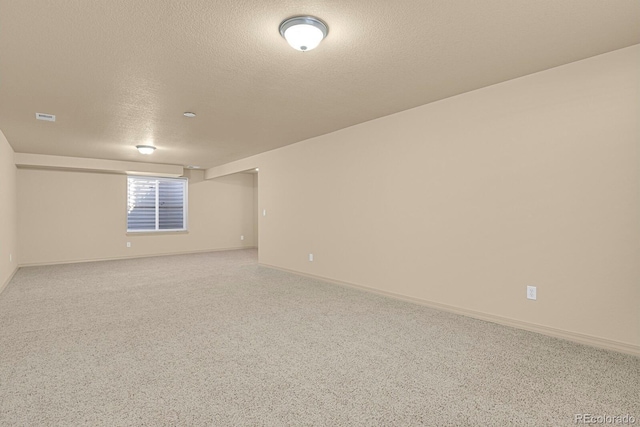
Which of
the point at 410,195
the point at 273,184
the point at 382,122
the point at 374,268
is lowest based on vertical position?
the point at 374,268

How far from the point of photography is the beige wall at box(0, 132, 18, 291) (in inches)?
184

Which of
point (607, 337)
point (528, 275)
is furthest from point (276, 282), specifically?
point (607, 337)

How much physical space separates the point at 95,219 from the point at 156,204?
1395 millimetres

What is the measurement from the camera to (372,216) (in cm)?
434

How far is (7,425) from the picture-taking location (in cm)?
165

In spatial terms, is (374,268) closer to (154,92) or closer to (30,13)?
(154,92)

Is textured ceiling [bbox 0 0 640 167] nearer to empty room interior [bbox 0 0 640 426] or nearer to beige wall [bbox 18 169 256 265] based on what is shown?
empty room interior [bbox 0 0 640 426]

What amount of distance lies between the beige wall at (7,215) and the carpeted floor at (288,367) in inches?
51.1

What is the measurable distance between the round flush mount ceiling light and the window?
23.9ft

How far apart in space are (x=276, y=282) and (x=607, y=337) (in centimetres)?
381

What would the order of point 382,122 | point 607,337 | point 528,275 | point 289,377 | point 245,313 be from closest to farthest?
point 289,377 < point 607,337 < point 528,275 < point 245,313 < point 382,122

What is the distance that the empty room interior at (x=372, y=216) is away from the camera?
6.35ft

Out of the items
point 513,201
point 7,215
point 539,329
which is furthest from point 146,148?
point 539,329

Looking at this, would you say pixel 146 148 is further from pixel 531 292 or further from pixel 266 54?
pixel 531 292
